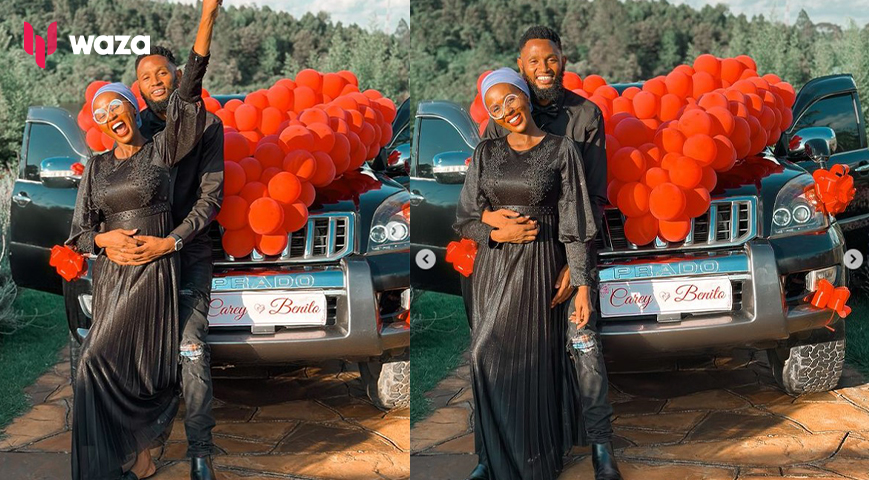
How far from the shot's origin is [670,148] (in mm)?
3691

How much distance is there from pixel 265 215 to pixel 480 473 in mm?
1358

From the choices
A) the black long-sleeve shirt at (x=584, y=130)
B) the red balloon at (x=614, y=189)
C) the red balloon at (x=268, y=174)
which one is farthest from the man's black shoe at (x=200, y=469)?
the red balloon at (x=614, y=189)

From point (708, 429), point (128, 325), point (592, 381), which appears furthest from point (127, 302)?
point (708, 429)

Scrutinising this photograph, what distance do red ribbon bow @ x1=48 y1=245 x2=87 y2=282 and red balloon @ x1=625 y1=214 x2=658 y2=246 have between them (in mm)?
2357

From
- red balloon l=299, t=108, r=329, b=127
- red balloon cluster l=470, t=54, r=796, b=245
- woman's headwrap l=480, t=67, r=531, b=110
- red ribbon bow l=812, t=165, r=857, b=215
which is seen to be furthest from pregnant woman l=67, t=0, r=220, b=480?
red ribbon bow l=812, t=165, r=857, b=215

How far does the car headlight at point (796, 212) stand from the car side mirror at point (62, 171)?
10.9 ft

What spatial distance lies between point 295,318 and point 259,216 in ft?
1.50

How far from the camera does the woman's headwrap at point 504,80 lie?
323cm

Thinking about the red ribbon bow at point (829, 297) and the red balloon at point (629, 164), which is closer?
the red balloon at point (629, 164)

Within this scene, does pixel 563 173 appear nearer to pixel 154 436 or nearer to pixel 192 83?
pixel 192 83

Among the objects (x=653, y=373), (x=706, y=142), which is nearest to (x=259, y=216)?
(x=706, y=142)

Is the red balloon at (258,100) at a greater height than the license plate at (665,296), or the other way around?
the red balloon at (258,100)

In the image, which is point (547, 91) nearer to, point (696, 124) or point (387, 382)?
point (696, 124)

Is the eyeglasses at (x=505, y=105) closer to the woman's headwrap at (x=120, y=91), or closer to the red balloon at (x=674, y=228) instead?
the red balloon at (x=674, y=228)
